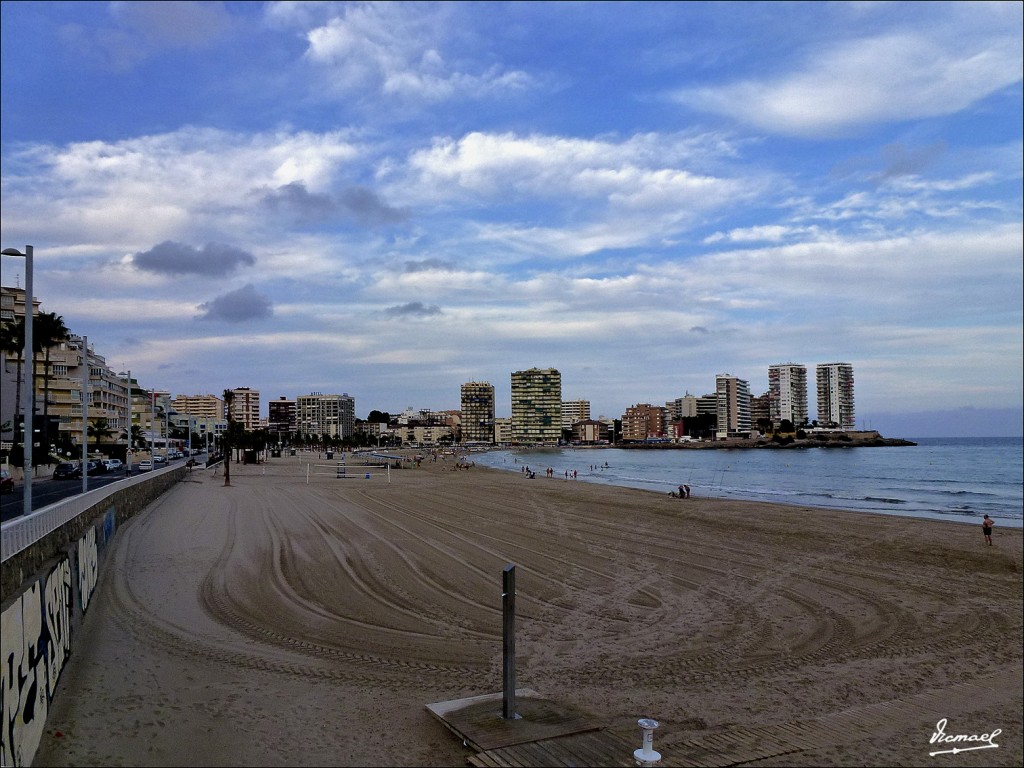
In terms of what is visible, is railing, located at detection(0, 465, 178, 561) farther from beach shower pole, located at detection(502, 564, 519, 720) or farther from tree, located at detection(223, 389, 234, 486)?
tree, located at detection(223, 389, 234, 486)

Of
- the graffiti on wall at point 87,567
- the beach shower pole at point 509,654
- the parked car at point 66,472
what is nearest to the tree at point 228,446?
the parked car at point 66,472

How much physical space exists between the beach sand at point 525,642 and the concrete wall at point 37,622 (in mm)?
399

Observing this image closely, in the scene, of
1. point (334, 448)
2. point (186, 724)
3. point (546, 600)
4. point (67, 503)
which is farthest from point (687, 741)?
point (334, 448)

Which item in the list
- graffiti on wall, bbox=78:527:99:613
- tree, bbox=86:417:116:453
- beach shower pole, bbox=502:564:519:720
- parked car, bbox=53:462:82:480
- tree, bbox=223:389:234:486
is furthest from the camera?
tree, bbox=86:417:116:453

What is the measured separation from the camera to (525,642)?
1172 centimetres

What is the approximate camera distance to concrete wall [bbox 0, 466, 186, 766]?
608cm

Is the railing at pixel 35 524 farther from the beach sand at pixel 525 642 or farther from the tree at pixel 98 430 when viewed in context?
the tree at pixel 98 430

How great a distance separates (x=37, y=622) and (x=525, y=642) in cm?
700

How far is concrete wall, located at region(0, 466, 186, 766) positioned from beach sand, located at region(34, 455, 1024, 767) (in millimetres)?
399

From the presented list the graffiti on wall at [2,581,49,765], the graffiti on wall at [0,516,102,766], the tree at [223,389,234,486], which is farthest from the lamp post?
the tree at [223,389,234,486]

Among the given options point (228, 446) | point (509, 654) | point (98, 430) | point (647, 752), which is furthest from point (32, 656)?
point (98, 430)

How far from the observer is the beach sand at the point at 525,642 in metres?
7.91
